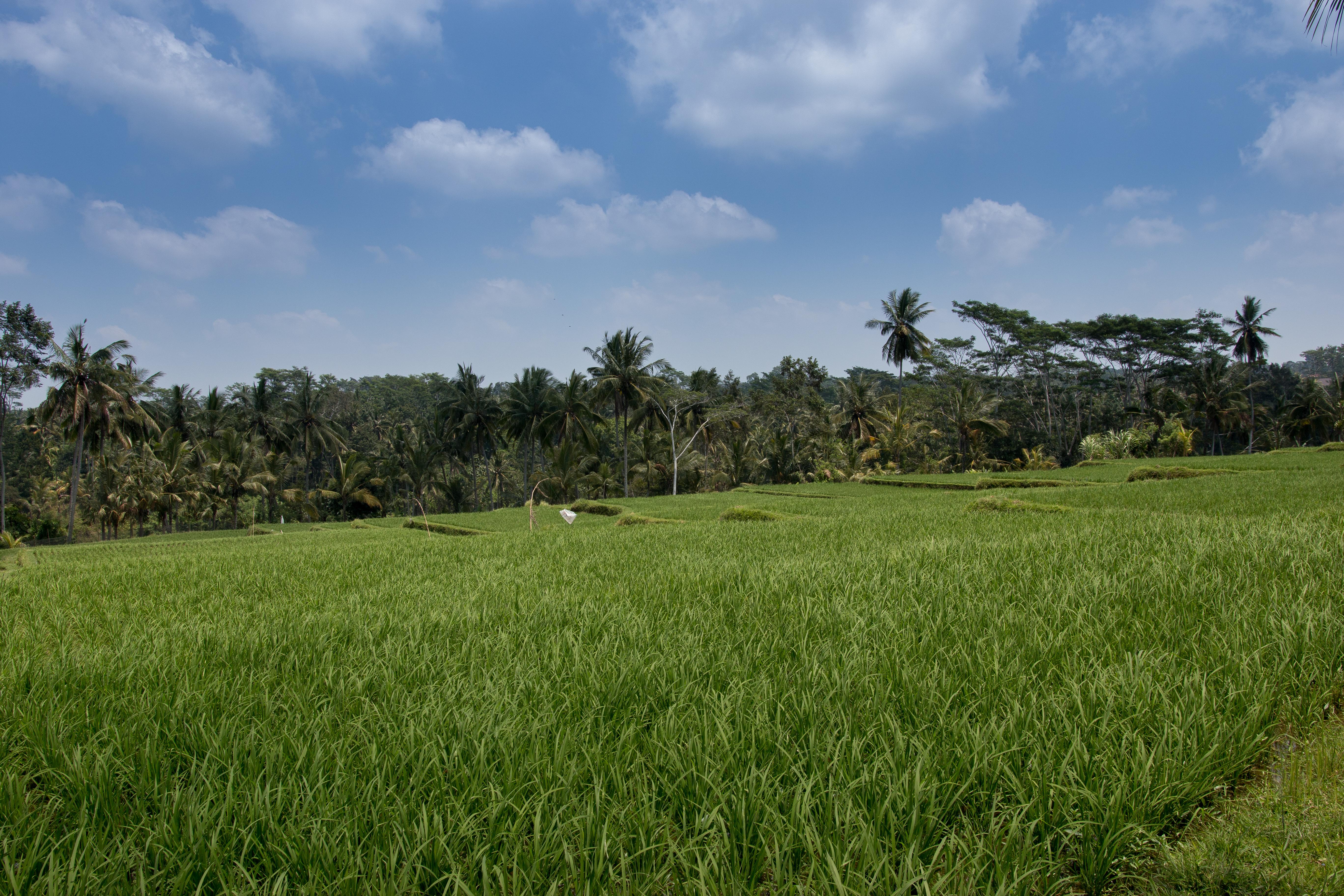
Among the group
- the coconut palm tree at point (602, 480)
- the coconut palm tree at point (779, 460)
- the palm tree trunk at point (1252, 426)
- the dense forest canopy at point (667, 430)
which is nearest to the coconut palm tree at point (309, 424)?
the dense forest canopy at point (667, 430)

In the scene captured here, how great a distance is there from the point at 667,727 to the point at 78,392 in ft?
114

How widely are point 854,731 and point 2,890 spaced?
1992 millimetres

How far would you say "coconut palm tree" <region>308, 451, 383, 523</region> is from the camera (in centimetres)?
3616

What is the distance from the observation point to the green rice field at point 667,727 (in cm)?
138

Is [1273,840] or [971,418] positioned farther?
[971,418]

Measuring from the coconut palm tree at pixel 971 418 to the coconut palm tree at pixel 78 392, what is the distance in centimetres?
3904

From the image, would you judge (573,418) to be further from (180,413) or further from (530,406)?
(180,413)

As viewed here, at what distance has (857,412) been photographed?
35.5 m

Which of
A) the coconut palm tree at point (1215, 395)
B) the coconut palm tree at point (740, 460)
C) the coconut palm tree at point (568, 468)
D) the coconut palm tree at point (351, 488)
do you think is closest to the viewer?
the coconut palm tree at point (568, 468)

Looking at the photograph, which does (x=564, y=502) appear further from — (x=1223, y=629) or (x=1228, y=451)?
(x=1228, y=451)

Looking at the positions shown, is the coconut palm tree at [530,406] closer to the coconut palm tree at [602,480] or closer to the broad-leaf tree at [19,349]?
the coconut palm tree at [602,480]

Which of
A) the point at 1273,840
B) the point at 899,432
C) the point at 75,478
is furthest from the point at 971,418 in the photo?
the point at 75,478

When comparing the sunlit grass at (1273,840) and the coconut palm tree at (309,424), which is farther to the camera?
the coconut palm tree at (309,424)

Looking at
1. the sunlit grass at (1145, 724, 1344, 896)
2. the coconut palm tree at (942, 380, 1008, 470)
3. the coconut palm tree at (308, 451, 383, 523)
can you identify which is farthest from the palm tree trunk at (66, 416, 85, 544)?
the coconut palm tree at (942, 380, 1008, 470)
